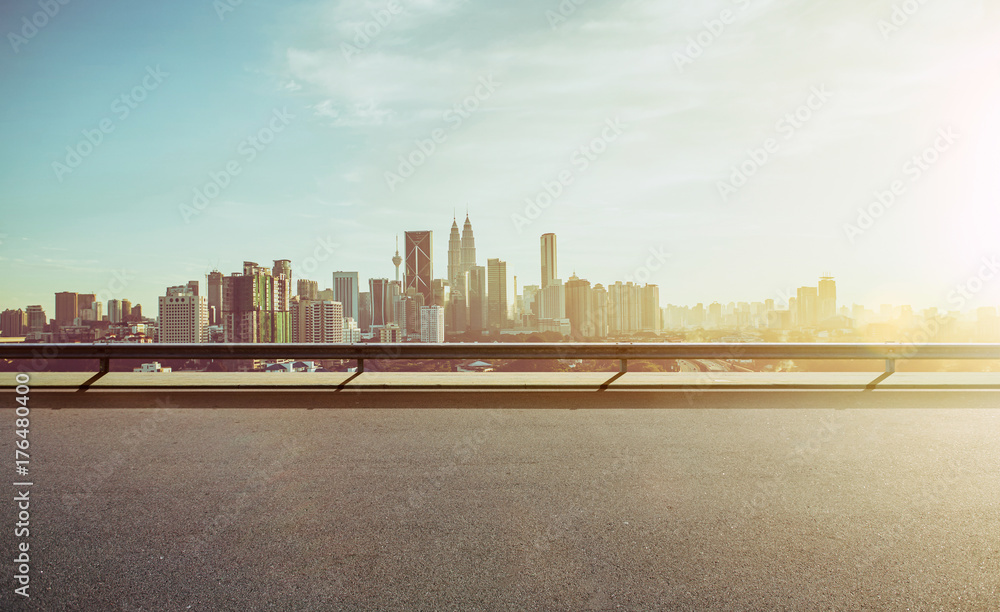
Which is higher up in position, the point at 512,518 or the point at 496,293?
the point at 496,293

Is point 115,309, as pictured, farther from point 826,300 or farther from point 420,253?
point 420,253

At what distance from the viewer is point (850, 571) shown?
10.7 feet

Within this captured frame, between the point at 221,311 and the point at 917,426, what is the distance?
20144 millimetres

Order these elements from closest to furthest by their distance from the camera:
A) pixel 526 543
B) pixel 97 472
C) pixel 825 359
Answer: pixel 526 543 < pixel 97 472 < pixel 825 359

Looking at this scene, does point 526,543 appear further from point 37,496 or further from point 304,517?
point 37,496

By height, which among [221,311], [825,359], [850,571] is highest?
[221,311]

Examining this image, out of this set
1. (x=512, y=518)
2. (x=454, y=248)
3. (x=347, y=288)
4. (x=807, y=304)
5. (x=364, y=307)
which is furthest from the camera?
(x=454, y=248)

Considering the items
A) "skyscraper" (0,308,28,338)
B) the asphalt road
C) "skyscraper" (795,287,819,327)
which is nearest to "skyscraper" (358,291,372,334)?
"skyscraper" (0,308,28,338)

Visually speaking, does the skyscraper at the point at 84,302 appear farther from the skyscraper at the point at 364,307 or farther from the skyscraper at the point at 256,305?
the skyscraper at the point at 364,307

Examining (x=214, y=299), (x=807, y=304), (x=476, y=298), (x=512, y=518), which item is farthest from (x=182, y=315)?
(x=807, y=304)

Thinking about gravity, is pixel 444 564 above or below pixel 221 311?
below

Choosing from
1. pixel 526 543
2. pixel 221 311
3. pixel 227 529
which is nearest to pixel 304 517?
pixel 227 529

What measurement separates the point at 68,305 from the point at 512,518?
1888 cm

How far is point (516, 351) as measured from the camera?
10.7m
